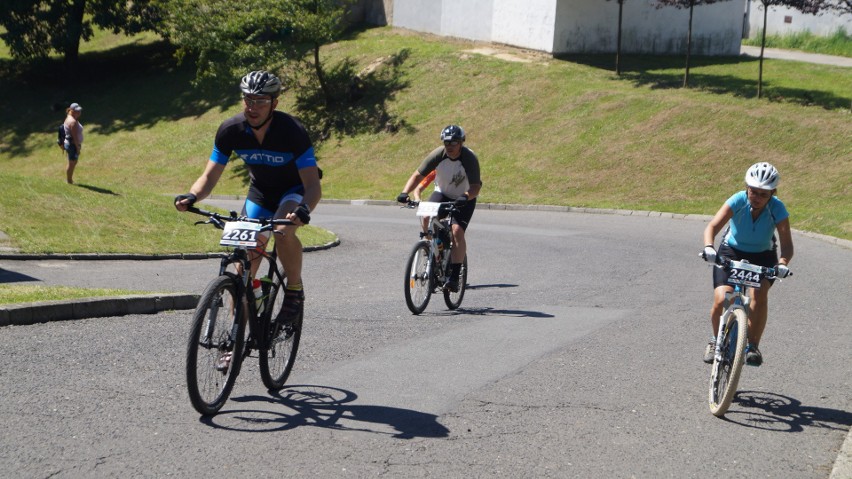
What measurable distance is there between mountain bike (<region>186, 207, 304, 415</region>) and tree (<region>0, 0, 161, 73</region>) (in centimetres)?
4405

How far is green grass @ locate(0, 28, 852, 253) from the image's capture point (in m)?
19.4

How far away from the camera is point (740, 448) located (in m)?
6.38

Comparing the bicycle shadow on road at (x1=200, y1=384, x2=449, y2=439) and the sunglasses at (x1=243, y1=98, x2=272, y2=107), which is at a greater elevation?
the sunglasses at (x1=243, y1=98, x2=272, y2=107)

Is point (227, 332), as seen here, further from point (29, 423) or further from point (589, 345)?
point (589, 345)

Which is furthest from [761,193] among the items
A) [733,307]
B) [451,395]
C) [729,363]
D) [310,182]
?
[310,182]

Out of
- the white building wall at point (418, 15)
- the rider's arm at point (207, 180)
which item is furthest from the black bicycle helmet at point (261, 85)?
the white building wall at point (418, 15)

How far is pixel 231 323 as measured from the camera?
649 centimetres

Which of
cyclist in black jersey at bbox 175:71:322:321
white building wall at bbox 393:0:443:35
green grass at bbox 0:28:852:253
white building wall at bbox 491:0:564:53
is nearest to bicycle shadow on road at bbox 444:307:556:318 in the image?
cyclist in black jersey at bbox 175:71:322:321

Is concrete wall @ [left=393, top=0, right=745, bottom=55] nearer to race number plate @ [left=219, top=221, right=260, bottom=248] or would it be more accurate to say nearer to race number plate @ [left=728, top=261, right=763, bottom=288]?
race number plate @ [left=728, top=261, right=763, bottom=288]

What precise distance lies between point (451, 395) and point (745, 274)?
2183 mm

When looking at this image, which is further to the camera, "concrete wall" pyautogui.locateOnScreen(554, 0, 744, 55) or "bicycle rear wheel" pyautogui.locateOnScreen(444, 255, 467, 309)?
"concrete wall" pyautogui.locateOnScreen(554, 0, 744, 55)

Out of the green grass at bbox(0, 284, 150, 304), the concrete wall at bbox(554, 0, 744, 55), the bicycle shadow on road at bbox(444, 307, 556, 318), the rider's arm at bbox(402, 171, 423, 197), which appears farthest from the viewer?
the concrete wall at bbox(554, 0, 744, 55)

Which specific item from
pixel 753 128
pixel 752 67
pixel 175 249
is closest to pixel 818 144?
pixel 753 128

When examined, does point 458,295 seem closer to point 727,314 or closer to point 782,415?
point 727,314
